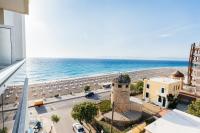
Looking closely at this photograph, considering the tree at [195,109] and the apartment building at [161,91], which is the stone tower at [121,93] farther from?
the tree at [195,109]

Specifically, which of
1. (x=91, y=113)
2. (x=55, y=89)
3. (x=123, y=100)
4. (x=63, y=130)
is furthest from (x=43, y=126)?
(x=55, y=89)

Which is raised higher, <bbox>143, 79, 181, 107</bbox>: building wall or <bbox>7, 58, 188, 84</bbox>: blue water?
<bbox>143, 79, 181, 107</bbox>: building wall

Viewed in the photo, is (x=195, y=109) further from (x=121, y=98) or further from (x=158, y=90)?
(x=121, y=98)

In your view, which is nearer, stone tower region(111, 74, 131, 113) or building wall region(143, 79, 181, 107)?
stone tower region(111, 74, 131, 113)

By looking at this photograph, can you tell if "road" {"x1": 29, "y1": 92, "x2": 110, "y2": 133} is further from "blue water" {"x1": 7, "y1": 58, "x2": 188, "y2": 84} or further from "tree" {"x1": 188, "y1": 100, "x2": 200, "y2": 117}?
"tree" {"x1": 188, "y1": 100, "x2": 200, "y2": 117}

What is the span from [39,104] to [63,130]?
26.3 ft

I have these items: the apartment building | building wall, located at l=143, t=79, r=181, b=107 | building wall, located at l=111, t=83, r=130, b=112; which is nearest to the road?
building wall, located at l=111, t=83, r=130, b=112

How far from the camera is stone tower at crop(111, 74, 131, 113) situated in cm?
1823

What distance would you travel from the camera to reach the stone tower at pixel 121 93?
18234 millimetres

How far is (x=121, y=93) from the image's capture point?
60.2ft

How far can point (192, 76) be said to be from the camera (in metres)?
32.4

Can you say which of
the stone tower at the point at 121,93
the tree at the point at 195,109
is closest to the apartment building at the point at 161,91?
the tree at the point at 195,109

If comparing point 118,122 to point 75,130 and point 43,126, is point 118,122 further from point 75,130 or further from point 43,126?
point 43,126

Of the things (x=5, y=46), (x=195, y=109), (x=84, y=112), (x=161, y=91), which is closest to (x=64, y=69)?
(x=161, y=91)
